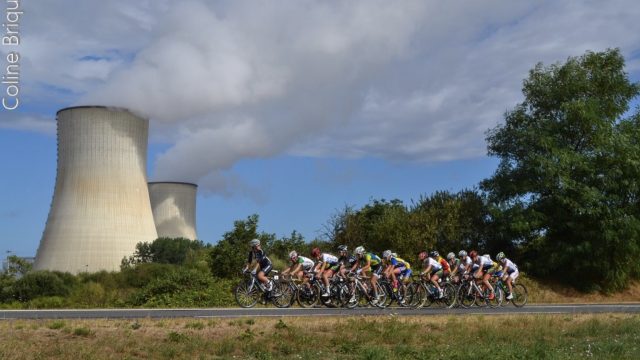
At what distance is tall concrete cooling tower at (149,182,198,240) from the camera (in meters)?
59.6

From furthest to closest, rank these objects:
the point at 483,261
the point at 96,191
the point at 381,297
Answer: the point at 96,191 < the point at 483,261 < the point at 381,297

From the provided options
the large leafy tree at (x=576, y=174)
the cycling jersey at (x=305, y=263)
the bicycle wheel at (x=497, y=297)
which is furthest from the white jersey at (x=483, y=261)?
the large leafy tree at (x=576, y=174)

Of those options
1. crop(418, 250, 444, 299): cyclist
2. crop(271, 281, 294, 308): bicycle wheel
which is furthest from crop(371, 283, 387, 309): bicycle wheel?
crop(271, 281, 294, 308): bicycle wheel

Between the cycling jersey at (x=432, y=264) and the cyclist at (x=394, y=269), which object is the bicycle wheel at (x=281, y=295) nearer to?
the cyclist at (x=394, y=269)

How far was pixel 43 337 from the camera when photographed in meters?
10.8

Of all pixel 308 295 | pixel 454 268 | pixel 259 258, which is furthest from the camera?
pixel 454 268

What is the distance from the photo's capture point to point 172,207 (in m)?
60.5

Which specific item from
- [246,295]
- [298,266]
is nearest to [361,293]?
[298,266]

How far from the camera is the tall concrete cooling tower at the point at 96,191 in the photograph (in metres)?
42.7

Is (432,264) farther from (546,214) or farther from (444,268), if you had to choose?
(546,214)

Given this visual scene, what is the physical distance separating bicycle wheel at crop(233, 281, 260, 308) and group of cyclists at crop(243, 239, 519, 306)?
1.24 feet

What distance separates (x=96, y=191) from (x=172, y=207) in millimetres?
17900

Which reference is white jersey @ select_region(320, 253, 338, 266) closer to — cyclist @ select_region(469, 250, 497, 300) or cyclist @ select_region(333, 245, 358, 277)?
cyclist @ select_region(333, 245, 358, 277)

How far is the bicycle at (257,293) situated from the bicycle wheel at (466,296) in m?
4.54
